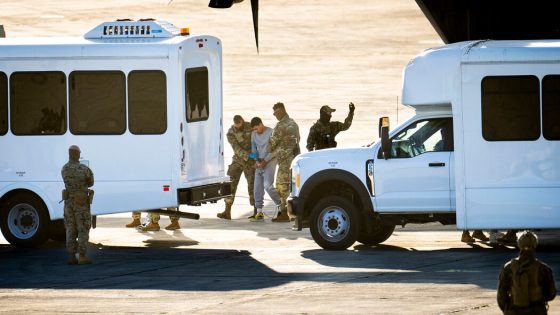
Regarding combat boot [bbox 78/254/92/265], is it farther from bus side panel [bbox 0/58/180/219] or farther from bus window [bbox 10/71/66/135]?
bus window [bbox 10/71/66/135]

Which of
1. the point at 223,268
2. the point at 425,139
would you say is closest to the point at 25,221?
the point at 223,268

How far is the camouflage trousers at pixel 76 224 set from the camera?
18438 mm

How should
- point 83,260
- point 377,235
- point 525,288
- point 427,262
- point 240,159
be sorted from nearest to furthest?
point 525,288
point 427,262
point 83,260
point 377,235
point 240,159

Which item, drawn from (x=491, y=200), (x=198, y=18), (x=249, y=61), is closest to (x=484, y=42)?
(x=491, y=200)

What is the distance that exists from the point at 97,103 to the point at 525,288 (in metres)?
11.4

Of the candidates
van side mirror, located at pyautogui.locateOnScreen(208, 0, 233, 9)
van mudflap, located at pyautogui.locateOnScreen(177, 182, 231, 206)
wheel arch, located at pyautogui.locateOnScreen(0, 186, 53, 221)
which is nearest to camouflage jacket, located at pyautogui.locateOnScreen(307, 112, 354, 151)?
van mudflap, located at pyautogui.locateOnScreen(177, 182, 231, 206)

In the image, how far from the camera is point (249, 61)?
179 ft

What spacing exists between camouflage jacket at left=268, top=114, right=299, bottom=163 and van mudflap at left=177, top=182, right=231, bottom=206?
1857 millimetres

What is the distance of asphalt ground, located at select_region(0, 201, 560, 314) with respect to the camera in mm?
14766

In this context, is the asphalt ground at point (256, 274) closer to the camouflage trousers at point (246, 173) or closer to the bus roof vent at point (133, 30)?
the camouflage trousers at point (246, 173)

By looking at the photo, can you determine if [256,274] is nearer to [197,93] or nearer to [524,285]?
[197,93]

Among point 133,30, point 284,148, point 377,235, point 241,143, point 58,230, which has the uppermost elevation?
point 133,30

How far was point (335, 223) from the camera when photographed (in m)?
19.6

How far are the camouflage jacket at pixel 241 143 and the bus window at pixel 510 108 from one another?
239 inches
